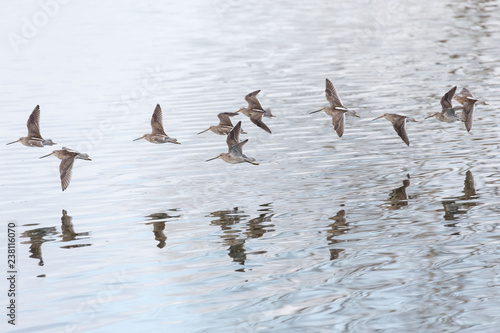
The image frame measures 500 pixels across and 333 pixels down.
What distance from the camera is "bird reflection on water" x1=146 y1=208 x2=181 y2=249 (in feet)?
51.6

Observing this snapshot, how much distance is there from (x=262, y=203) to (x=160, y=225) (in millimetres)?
2293

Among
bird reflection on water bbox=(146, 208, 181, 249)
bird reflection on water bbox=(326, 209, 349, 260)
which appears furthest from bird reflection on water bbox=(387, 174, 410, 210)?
bird reflection on water bbox=(146, 208, 181, 249)

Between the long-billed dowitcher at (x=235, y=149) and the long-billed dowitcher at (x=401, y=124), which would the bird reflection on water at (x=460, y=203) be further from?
the long-billed dowitcher at (x=235, y=149)

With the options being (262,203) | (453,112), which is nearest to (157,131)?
(262,203)

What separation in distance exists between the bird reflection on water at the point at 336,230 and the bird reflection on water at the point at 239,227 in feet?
3.74

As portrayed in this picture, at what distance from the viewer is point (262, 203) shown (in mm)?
17734

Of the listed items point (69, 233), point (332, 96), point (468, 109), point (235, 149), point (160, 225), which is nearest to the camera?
point (69, 233)

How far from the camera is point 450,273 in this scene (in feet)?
44.1

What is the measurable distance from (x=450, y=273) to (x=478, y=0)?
54.5 m

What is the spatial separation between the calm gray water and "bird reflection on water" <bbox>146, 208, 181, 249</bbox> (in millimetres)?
48

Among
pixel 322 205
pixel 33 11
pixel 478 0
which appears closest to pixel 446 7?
pixel 478 0

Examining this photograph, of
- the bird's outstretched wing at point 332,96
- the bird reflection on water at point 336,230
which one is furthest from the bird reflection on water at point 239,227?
the bird's outstretched wing at point 332,96

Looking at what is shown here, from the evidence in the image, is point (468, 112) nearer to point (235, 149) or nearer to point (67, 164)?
point (235, 149)

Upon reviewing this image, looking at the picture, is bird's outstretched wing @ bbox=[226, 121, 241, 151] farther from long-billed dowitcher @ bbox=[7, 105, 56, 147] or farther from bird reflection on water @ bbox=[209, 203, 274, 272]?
long-billed dowitcher @ bbox=[7, 105, 56, 147]
